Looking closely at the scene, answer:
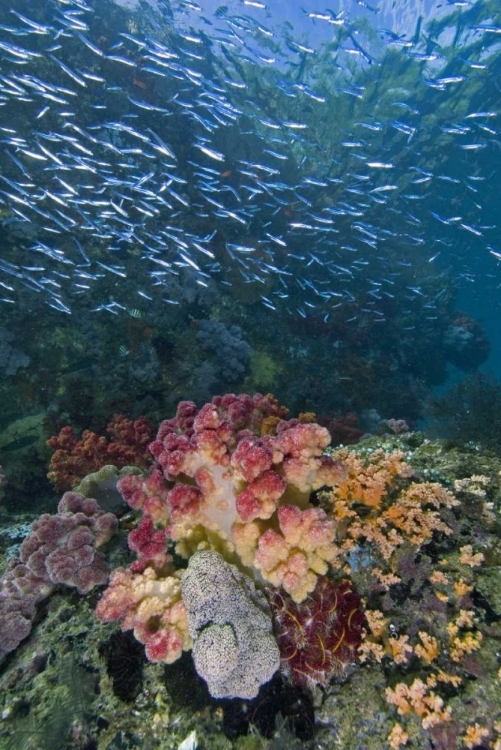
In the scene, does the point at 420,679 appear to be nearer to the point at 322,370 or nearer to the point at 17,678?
the point at 17,678

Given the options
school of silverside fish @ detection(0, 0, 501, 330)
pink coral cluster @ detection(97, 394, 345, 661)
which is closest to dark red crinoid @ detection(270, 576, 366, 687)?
pink coral cluster @ detection(97, 394, 345, 661)

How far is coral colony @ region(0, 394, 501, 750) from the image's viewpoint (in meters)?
2.46

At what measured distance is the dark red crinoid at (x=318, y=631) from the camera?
8.58 ft

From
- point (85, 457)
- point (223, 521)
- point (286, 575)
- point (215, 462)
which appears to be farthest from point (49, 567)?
point (85, 457)

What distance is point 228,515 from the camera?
10.4 feet

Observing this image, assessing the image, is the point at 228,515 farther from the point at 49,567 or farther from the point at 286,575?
the point at 49,567

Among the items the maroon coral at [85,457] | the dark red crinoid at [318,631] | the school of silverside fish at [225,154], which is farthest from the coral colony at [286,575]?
the school of silverside fish at [225,154]

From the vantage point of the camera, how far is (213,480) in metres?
3.21

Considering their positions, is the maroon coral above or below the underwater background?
below

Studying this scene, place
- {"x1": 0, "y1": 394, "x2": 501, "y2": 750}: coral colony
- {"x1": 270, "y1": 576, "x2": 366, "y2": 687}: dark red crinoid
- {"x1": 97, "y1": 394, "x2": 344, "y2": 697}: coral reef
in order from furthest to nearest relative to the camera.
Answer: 1. {"x1": 97, "y1": 394, "x2": 344, "y2": 697}: coral reef
2. {"x1": 270, "y1": 576, "x2": 366, "y2": 687}: dark red crinoid
3. {"x1": 0, "y1": 394, "x2": 501, "y2": 750}: coral colony

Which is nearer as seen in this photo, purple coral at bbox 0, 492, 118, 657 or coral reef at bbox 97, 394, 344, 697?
coral reef at bbox 97, 394, 344, 697

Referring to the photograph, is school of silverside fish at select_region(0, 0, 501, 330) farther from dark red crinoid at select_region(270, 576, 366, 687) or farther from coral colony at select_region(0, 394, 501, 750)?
dark red crinoid at select_region(270, 576, 366, 687)

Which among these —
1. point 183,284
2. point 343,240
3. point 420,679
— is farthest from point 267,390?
point 343,240

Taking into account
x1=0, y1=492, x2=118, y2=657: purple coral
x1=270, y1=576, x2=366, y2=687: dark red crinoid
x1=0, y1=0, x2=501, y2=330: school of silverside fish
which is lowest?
x1=0, y1=492, x2=118, y2=657: purple coral
